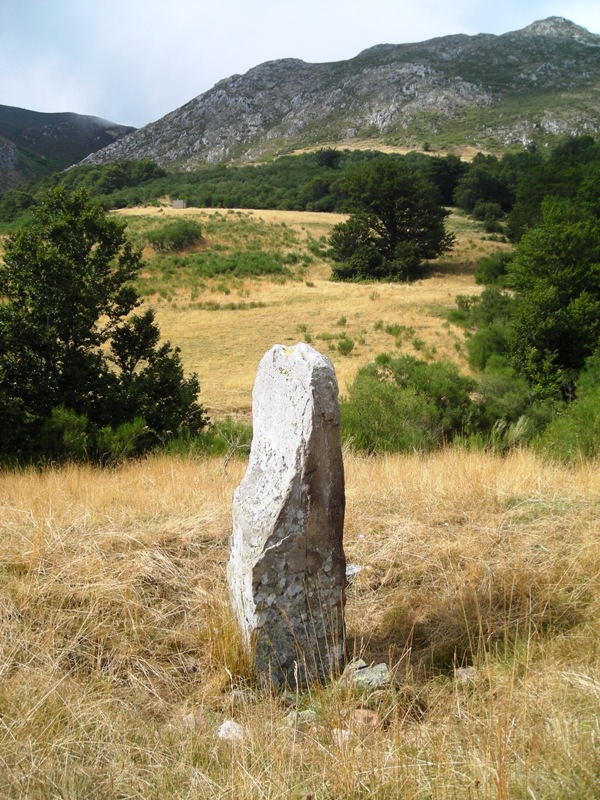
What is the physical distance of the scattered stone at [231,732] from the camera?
249 centimetres

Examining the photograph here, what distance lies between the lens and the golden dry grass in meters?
2.13

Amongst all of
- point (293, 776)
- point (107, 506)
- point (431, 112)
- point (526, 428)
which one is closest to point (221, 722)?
point (293, 776)

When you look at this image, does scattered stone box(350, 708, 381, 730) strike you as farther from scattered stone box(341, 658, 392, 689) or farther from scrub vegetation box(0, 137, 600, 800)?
scattered stone box(341, 658, 392, 689)

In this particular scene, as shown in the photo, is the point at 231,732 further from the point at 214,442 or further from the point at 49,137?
the point at 49,137

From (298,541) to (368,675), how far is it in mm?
790

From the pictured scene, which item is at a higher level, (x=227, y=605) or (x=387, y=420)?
(x=227, y=605)

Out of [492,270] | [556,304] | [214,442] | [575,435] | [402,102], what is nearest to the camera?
[575,435]

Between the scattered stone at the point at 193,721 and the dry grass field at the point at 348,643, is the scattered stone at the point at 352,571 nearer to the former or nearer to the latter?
the dry grass field at the point at 348,643

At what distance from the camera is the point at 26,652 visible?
3279mm

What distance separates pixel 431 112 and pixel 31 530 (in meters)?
113

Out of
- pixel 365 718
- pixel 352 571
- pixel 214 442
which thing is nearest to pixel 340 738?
pixel 365 718

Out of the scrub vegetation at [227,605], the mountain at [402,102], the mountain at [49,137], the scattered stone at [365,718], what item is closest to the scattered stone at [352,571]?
the scrub vegetation at [227,605]

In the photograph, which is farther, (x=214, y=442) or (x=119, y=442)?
(x=214, y=442)

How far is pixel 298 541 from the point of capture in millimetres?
3225
